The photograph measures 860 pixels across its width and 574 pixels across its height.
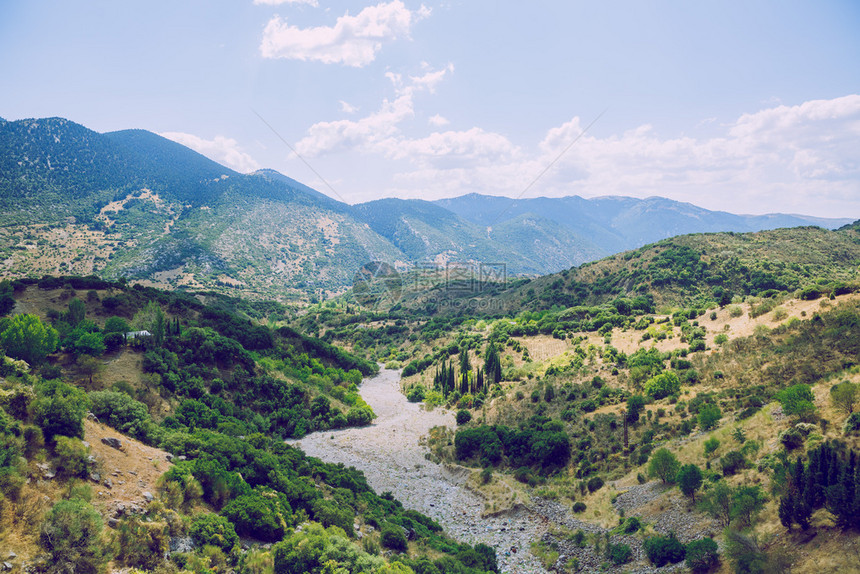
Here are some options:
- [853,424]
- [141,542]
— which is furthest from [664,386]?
[141,542]

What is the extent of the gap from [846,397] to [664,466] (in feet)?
30.4

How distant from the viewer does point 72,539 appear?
1209 cm

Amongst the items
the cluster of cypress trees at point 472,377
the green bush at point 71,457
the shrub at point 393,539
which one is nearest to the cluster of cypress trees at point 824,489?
the shrub at point 393,539

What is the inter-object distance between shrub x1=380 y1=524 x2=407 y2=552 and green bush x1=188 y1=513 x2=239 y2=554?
8.02 metres

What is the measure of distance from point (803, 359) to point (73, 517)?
40.5m

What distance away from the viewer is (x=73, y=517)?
12328 mm

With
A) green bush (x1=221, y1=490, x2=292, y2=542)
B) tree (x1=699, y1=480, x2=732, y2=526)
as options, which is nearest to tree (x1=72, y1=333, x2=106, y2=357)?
green bush (x1=221, y1=490, x2=292, y2=542)

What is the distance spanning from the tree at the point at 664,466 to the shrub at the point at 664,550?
4983mm

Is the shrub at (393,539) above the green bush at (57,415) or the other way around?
the other way around

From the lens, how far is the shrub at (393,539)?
867 inches

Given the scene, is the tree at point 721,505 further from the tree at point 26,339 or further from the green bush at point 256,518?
the tree at point 26,339

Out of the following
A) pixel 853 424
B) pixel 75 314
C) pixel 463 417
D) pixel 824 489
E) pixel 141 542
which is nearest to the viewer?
pixel 141 542

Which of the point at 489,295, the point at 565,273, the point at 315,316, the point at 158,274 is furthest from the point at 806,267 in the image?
the point at 158,274

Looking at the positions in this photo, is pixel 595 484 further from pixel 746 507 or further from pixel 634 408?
pixel 746 507
